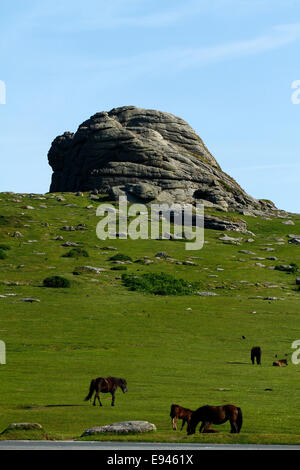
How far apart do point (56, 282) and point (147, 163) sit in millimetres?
58596

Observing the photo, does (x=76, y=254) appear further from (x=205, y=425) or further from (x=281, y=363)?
(x=205, y=425)

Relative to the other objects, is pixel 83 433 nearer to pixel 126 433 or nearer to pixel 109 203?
pixel 126 433

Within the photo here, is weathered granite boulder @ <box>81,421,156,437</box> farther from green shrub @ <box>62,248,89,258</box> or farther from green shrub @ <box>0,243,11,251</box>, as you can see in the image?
green shrub @ <box>0,243,11,251</box>

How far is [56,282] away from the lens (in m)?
76.7

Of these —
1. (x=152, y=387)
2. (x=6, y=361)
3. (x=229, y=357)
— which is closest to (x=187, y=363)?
(x=229, y=357)

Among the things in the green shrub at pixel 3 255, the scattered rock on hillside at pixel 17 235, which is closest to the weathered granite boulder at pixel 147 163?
the scattered rock on hillside at pixel 17 235

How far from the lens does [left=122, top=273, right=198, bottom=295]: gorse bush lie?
77.9 metres

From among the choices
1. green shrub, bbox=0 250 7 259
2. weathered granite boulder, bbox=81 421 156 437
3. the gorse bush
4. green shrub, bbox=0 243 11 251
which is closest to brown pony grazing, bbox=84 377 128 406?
weathered granite boulder, bbox=81 421 156 437

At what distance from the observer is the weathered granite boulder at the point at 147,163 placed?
129 m

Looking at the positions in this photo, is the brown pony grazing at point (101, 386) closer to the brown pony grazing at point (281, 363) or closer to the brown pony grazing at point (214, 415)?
the brown pony grazing at point (214, 415)

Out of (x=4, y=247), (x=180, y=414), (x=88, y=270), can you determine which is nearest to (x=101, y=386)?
(x=180, y=414)

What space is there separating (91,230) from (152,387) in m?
67.4

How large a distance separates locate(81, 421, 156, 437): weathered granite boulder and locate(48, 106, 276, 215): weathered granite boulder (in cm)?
9679

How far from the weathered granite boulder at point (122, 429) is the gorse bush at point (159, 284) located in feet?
163
